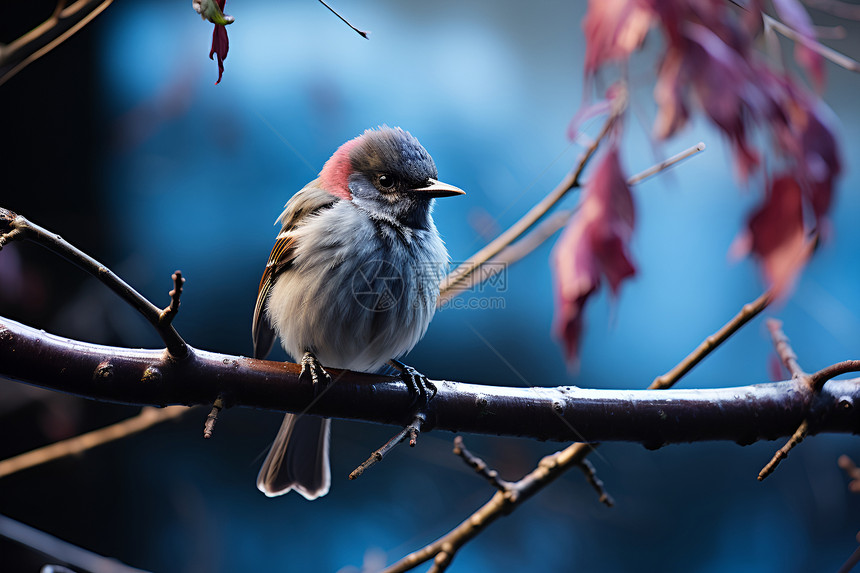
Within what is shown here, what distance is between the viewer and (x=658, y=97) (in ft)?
1.63

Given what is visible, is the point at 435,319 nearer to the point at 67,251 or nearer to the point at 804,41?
the point at 67,251

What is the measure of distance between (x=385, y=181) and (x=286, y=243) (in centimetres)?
25

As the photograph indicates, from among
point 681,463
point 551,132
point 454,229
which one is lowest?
point 681,463

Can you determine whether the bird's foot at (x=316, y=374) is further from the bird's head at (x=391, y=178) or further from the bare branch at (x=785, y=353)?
the bare branch at (x=785, y=353)

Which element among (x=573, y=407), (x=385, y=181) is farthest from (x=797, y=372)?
(x=385, y=181)

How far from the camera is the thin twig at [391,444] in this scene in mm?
693

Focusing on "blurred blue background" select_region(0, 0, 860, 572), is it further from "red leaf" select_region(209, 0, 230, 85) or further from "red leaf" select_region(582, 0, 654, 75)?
"red leaf" select_region(582, 0, 654, 75)

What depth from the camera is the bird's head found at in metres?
1.25

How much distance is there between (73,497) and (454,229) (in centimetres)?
148

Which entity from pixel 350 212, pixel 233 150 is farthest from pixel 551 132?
pixel 233 150

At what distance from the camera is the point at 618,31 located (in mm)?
485

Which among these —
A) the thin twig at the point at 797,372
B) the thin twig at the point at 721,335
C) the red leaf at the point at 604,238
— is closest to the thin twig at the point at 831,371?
the thin twig at the point at 797,372

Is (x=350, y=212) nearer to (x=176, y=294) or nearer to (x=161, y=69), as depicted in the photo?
(x=176, y=294)

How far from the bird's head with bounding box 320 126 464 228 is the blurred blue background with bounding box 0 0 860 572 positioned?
425mm
